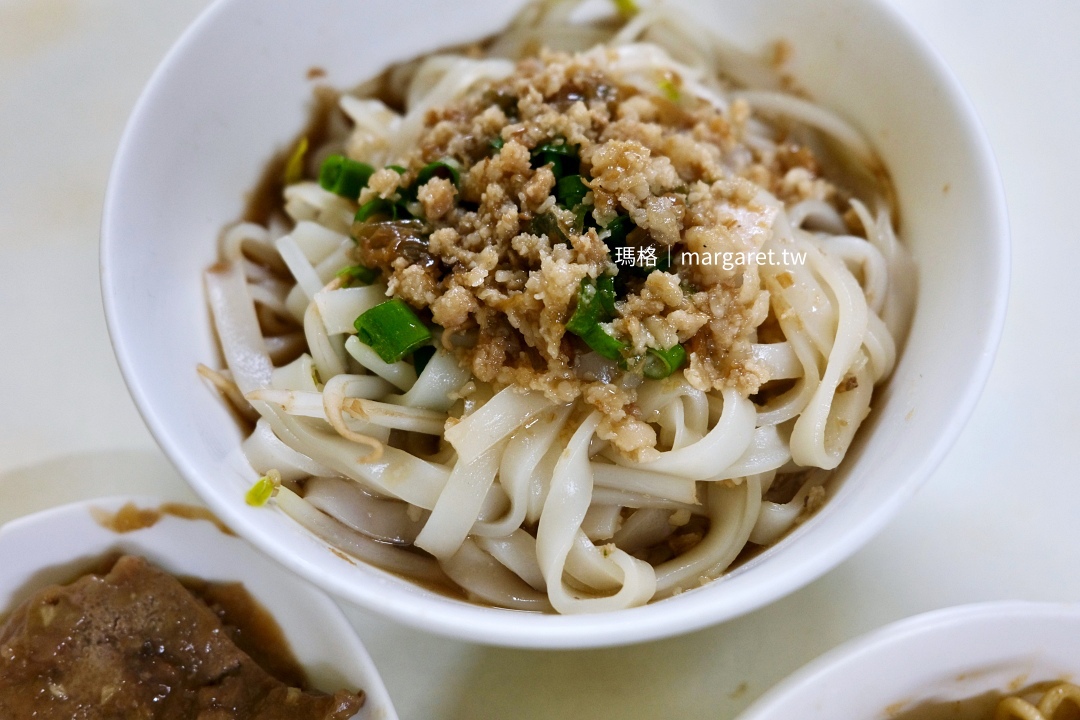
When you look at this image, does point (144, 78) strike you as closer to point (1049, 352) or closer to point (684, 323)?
point (684, 323)

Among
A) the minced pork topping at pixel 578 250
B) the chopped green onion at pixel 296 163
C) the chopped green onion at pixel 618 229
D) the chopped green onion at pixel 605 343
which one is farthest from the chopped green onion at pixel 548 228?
the chopped green onion at pixel 296 163

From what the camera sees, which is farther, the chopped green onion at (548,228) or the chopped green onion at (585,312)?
the chopped green onion at (548,228)

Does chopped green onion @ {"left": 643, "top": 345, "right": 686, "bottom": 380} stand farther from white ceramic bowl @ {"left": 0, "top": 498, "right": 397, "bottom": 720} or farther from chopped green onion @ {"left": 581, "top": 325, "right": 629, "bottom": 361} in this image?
white ceramic bowl @ {"left": 0, "top": 498, "right": 397, "bottom": 720}

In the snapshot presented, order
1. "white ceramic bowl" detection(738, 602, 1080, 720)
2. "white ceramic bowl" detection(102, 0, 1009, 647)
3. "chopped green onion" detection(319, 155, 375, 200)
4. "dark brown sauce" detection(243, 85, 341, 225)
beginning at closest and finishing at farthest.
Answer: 1. "white ceramic bowl" detection(102, 0, 1009, 647)
2. "white ceramic bowl" detection(738, 602, 1080, 720)
3. "chopped green onion" detection(319, 155, 375, 200)
4. "dark brown sauce" detection(243, 85, 341, 225)

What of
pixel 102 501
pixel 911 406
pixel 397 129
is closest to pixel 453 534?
pixel 102 501

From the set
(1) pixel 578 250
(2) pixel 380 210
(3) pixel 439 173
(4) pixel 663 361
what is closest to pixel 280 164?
(2) pixel 380 210

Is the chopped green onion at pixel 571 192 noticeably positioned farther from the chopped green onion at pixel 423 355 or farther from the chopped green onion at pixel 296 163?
the chopped green onion at pixel 296 163

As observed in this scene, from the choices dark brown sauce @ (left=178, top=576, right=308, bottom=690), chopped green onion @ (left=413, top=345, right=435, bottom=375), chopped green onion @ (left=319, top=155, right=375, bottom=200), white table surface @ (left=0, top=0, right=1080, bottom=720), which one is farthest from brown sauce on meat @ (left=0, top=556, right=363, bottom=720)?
chopped green onion @ (left=319, top=155, right=375, bottom=200)
